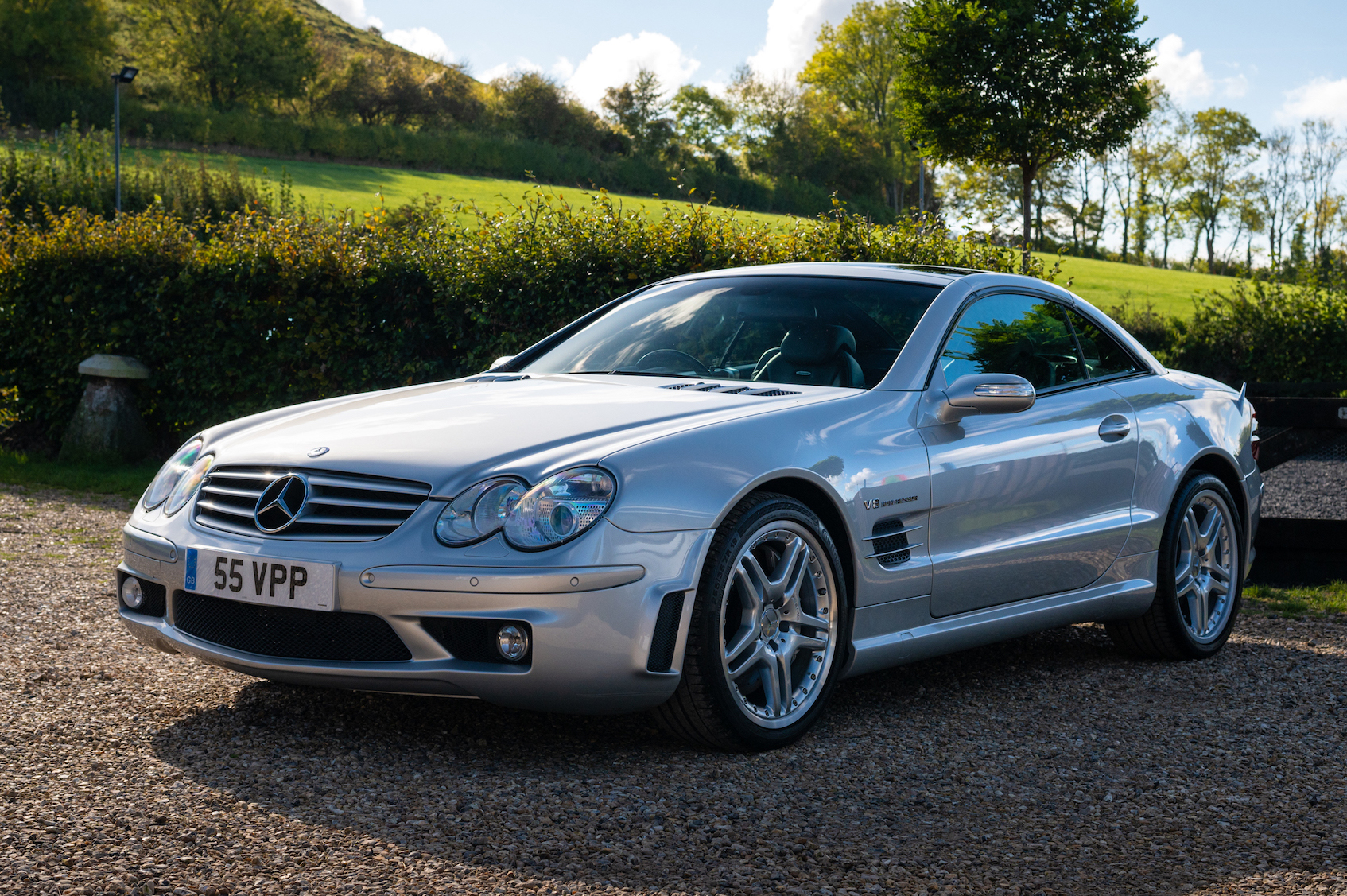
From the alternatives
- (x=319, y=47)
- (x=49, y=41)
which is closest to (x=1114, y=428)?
(x=49, y=41)

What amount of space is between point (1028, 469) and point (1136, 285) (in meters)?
41.2

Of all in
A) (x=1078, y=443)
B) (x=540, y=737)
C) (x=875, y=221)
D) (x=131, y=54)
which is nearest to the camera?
(x=540, y=737)

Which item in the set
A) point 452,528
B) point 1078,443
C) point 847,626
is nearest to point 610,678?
point 452,528

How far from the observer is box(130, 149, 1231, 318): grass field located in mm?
37125

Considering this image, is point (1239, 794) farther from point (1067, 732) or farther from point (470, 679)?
point (470, 679)

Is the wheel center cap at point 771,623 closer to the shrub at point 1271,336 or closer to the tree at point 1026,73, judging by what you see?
the shrub at point 1271,336

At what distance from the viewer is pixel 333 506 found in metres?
3.54

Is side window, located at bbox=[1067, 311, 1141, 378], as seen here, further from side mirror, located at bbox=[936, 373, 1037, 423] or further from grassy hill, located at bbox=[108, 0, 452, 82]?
grassy hill, located at bbox=[108, 0, 452, 82]

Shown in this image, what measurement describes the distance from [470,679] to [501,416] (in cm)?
90

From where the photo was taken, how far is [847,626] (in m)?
3.98

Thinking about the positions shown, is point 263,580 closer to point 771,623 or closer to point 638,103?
point 771,623

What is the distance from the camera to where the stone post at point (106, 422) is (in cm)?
1130

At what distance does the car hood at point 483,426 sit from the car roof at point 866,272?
79 centimetres

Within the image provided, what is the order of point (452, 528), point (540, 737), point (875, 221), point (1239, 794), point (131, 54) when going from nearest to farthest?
point (452, 528) < point (1239, 794) < point (540, 737) < point (875, 221) < point (131, 54)
